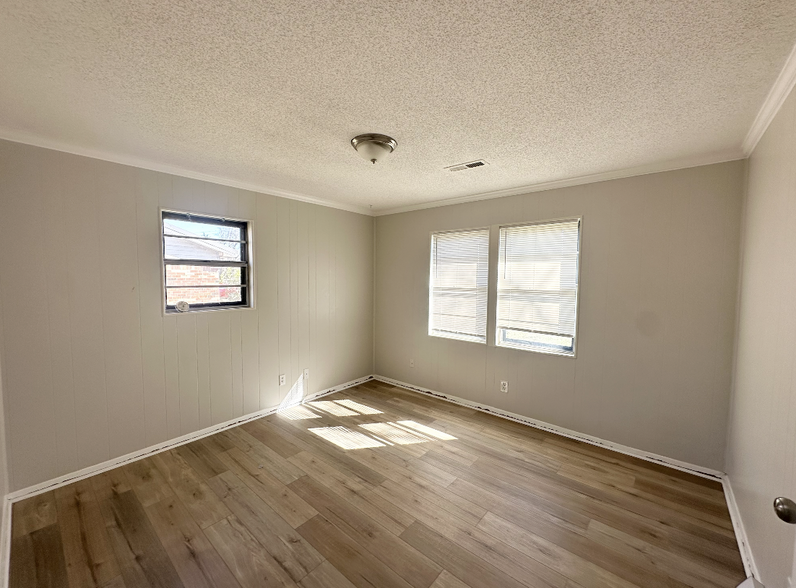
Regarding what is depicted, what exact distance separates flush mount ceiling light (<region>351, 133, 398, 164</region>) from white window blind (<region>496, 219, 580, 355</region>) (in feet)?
5.97

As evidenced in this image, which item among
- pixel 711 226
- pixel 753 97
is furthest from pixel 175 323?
pixel 711 226

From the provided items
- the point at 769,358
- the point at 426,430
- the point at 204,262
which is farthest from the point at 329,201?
the point at 769,358

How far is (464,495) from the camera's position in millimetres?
2258

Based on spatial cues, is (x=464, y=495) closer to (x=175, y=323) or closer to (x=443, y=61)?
(x=443, y=61)

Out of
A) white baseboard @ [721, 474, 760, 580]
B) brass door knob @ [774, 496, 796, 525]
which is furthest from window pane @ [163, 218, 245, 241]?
white baseboard @ [721, 474, 760, 580]

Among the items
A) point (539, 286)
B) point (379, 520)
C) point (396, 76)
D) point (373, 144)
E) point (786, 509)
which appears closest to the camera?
point (786, 509)

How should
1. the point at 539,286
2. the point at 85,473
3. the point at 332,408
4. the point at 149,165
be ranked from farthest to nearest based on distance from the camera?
the point at 332,408, the point at 539,286, the point at 149,165, the point at 85,473

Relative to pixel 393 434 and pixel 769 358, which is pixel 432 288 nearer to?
pixel 393 434

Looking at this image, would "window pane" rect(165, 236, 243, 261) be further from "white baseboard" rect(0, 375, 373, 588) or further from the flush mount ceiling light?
the flush mount ceiling light

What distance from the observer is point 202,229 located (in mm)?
3084

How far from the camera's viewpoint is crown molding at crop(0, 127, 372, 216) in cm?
214

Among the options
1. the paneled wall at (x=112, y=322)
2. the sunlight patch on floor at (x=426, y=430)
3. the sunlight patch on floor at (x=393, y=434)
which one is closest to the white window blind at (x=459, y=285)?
the sunlight patch on floor at (x=426, y=430)

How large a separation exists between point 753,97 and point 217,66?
2673 millimetres

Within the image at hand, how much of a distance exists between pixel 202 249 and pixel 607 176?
3.84 metres
